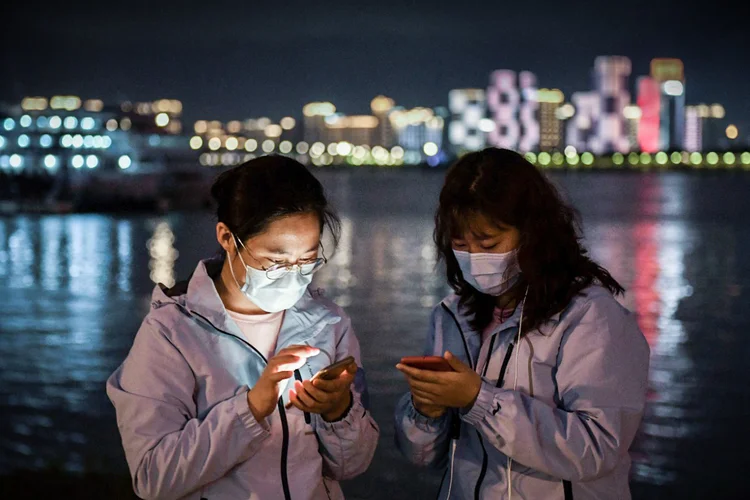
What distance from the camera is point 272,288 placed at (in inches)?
100

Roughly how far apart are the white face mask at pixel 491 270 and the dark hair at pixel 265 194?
42 centimetres

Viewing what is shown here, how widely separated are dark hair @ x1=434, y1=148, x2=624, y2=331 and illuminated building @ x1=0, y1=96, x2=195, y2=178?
68.5 metres

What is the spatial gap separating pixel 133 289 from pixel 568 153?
155 metres

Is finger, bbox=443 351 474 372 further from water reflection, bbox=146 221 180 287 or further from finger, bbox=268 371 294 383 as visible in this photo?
water reflection, bbox=146 221 180 287

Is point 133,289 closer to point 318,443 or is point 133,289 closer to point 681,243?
point 318,443

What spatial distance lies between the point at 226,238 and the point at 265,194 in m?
0.19

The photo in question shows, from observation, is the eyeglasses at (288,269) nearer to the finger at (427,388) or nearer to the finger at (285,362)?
the finger at (285,362)

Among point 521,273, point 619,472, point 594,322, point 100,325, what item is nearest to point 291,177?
point 521,273

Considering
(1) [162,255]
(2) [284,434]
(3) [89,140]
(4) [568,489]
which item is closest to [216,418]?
(2) [284,434]

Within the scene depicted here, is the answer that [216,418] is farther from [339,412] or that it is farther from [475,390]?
[475,390]

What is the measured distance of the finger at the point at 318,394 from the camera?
7.56 ft

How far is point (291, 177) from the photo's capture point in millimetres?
2529

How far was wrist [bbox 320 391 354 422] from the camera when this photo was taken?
2.46 metres

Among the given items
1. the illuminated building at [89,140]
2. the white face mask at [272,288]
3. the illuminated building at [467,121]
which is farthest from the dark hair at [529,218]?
the illuminated building at [467,121]
